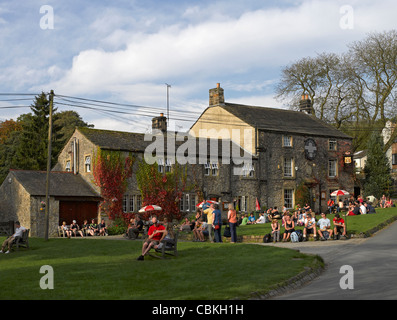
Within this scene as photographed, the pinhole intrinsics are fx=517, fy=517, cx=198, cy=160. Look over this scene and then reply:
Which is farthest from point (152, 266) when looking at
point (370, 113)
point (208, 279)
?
point (370, 113)

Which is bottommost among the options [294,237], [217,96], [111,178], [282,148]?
[294,237]

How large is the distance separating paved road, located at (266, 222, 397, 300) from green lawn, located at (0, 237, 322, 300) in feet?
2.66

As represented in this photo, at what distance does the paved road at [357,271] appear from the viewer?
36.1 feet

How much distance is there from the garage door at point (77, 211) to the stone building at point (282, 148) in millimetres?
12633

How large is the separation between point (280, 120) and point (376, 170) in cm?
1384

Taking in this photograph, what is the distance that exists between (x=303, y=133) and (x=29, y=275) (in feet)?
129

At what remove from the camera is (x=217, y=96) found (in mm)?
50625

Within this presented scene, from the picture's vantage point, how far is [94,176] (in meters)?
38.8

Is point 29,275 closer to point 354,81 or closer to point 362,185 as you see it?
point 362,185

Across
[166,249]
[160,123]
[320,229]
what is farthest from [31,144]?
[166,249]

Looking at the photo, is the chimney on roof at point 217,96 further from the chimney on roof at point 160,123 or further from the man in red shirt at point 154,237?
the man in red shirt at point 154,237

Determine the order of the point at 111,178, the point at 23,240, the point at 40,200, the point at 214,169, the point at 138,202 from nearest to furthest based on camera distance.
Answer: the point at 23,240 → the point at 40,200 → the point at 111,178 → the point at 138,202 → the point at 214,169

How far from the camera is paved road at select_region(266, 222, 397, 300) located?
1099 cm

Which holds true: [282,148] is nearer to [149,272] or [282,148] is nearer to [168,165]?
[168,165]
